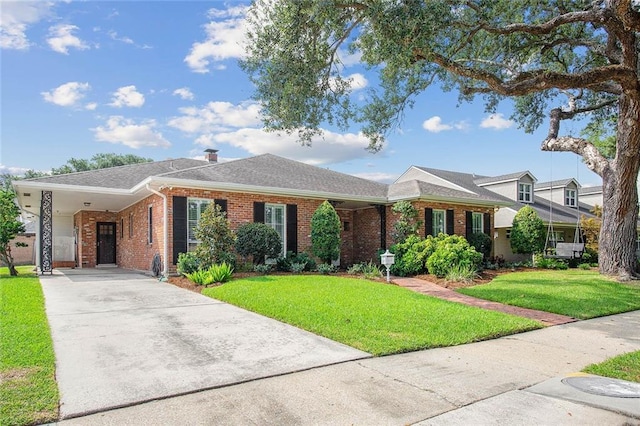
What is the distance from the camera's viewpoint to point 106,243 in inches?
811

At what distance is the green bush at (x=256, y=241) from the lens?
41.9 ft

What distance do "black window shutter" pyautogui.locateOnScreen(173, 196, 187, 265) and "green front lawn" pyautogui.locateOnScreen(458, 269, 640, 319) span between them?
26.4ft

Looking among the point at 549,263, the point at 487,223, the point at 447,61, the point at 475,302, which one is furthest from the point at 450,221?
the point at 447,61

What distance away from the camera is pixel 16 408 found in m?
3.46

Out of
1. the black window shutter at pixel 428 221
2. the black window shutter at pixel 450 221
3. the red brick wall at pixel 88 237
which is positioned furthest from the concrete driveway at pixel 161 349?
the red brick wall at pixel 88 237

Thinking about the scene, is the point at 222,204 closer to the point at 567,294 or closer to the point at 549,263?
the point at 567,294

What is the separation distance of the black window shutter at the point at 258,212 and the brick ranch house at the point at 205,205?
33mm

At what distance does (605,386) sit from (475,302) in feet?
17.3

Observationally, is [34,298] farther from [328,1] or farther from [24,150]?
[328,1]

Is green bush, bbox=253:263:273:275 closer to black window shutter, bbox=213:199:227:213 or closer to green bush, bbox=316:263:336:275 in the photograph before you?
green bush, bbox=316:263:336:275

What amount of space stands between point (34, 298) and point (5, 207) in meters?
6.52

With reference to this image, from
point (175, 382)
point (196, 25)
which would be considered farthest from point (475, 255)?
point (175, 382)

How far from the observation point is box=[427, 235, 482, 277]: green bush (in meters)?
13.6

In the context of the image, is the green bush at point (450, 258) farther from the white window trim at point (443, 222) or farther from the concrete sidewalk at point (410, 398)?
the concrete sidewalk at point (410, 398)
